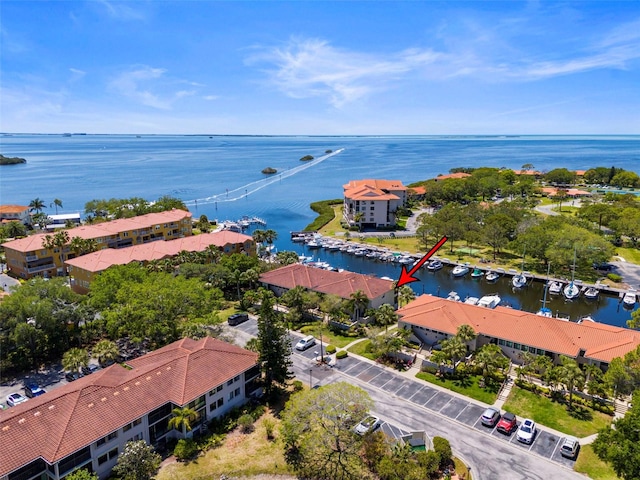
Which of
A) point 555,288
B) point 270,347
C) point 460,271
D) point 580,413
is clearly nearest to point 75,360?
point 270,347

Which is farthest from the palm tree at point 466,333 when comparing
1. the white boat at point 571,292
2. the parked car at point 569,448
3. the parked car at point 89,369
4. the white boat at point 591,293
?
the parked car at point 89,369

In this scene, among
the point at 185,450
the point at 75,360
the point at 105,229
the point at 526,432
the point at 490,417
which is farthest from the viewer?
the point at 105,229

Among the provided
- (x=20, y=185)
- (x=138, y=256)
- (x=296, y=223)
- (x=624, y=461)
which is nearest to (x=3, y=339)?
(x=138, y=256)

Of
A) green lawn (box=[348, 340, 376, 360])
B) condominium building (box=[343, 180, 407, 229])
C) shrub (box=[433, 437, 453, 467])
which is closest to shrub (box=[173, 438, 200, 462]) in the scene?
shrub (box=[433, 437, 453, 467])

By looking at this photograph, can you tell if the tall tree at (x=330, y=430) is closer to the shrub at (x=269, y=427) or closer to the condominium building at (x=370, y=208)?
the shrub at (x=269, y=427)

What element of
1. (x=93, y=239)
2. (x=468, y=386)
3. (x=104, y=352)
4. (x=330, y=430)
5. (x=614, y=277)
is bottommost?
(x=614, y=277)

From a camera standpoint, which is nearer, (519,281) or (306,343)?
(306,343)

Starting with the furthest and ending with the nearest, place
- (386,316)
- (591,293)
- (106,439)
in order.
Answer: (591,293) → (386,316) → (106,439)

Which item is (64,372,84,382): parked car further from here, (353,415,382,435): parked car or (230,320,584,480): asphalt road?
(353,415,382,435): parked car

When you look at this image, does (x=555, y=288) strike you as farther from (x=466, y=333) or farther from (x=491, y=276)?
(x=466, y=333)
